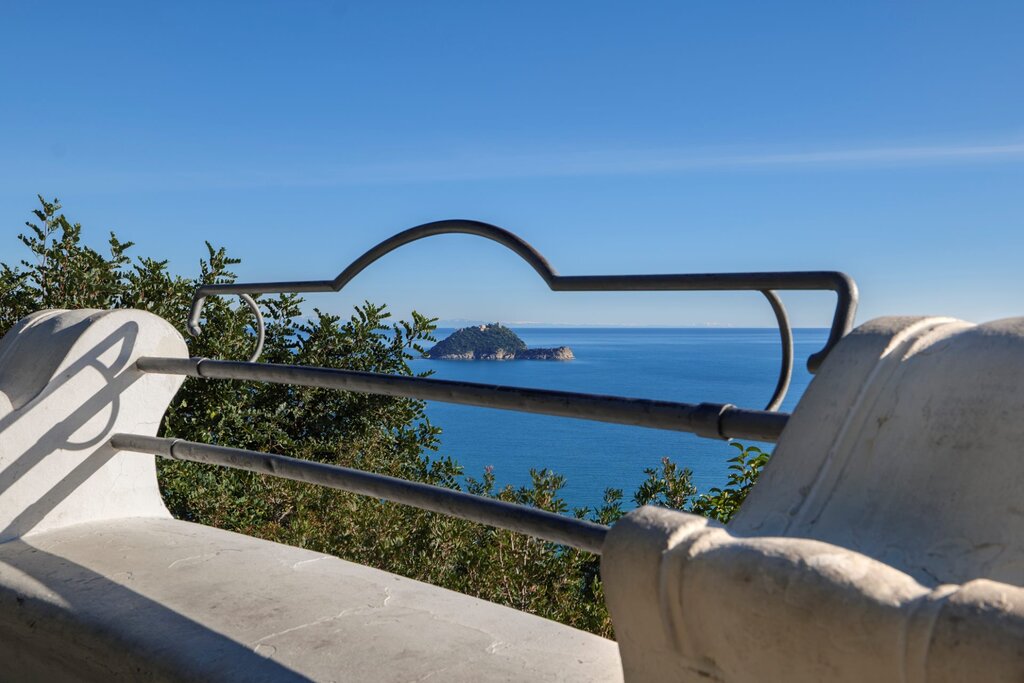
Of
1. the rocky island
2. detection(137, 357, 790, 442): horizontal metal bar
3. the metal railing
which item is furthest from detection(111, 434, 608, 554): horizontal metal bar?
the rocky island

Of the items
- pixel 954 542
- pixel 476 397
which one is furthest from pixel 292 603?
pixel 954 542

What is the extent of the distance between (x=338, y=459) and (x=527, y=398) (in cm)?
512

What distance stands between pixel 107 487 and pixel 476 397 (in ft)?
4.53

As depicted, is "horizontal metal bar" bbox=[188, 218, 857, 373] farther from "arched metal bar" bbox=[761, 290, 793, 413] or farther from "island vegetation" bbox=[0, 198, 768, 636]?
"island vegetation" bbox=[0, 198, 768, 636]

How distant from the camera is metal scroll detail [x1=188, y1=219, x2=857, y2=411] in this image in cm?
123

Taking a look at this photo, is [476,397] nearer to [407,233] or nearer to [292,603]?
[407,233]

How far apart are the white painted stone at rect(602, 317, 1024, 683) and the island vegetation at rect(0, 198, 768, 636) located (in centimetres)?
324

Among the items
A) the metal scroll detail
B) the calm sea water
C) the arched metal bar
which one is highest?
the metal scroll detail

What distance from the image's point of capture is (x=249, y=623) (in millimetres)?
1749

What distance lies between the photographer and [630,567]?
0.91 m

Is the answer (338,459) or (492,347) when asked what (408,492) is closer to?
(338,459)

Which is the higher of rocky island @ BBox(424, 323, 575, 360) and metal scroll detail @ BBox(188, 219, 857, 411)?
metal scroll detail @ BBox(188, 219, 857, 411)

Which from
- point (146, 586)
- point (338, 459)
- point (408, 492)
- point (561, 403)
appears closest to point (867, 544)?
point (561, 403)

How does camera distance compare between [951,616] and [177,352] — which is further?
[177,352]
